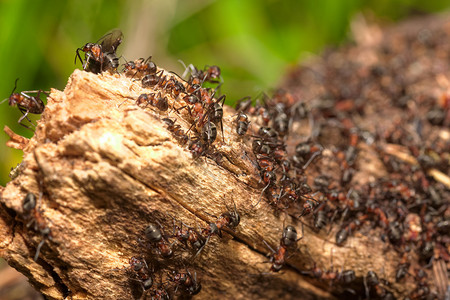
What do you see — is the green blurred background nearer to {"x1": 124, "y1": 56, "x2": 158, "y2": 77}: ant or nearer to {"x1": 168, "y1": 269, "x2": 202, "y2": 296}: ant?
{"x1": 124, "y1": 56, "x2": 158, "y2": 77}: ant

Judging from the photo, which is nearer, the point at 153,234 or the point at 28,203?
the point at 28,203

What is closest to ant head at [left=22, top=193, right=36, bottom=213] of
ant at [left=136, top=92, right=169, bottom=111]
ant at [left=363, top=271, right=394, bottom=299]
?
ant at [left=136, top=92, right=169, bottom=111]

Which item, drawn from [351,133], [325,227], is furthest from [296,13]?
[325,227]

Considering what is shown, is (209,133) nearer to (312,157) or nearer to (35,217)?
(35,217)

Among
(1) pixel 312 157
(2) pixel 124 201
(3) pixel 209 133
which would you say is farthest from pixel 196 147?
(1) pixel 312 157

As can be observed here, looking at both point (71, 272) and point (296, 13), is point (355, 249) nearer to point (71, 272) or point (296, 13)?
point (71, 272)

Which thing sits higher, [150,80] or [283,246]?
[150,80]
